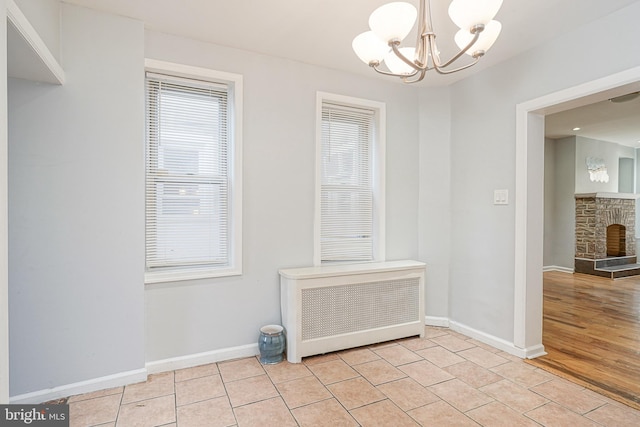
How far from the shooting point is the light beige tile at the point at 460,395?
2145 mm

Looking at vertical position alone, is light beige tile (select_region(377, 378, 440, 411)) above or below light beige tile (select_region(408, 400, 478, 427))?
above

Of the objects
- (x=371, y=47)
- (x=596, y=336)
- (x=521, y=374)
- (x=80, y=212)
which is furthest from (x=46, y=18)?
(x=596, y=336)

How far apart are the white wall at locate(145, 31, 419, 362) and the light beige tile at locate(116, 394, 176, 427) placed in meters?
0.45

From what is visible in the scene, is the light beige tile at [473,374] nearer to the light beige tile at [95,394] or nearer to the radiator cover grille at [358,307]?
the radiator cover grille at [358,307]

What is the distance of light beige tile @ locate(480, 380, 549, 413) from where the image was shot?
213 centimetres

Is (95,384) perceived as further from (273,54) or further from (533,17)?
(533,17)

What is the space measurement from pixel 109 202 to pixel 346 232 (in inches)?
80.2

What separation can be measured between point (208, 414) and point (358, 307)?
4.79ft

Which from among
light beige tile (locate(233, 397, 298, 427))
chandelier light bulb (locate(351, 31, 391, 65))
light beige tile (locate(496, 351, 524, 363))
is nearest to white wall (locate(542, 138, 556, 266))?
light beige tile (locate(496, 351, 524, 363))

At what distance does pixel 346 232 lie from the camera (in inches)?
132

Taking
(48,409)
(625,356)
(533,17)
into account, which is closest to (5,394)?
(48,409)

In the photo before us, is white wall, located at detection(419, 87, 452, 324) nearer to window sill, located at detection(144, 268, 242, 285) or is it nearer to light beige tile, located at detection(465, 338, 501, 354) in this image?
light beige tile, located at detection(465, 338, 501, 354)

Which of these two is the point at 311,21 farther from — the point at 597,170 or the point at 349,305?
the point at 597,170

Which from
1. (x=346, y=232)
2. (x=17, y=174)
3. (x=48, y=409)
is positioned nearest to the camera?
(x=48, y=409)
